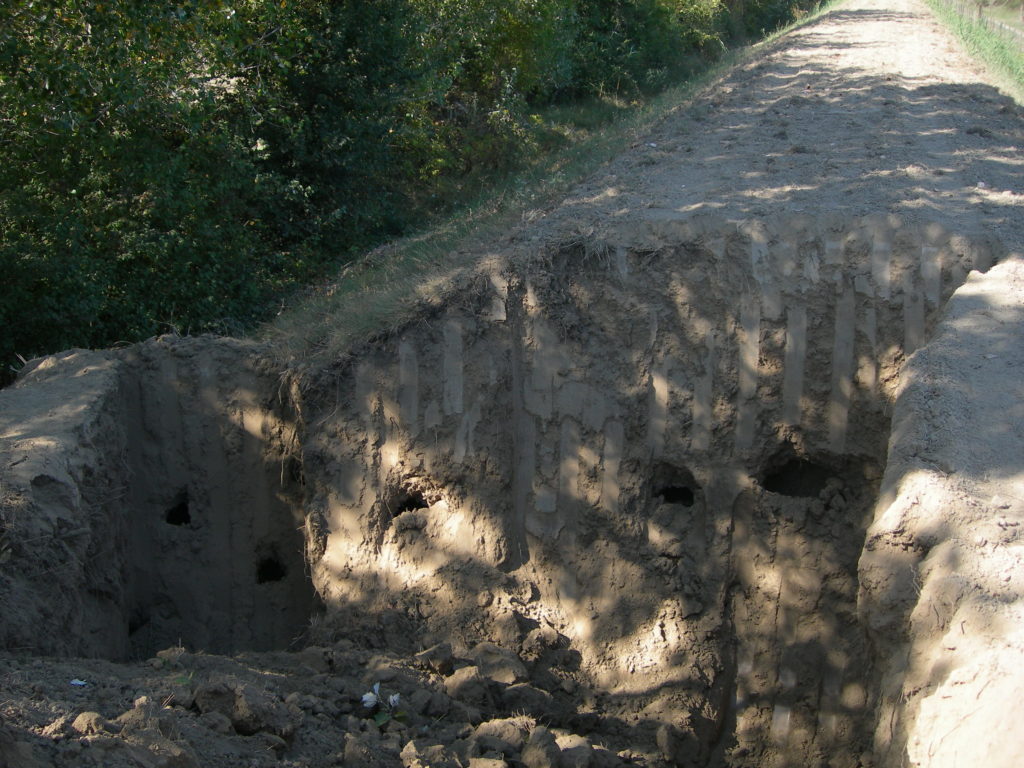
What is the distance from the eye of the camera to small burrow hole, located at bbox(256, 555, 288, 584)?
22.9 ft

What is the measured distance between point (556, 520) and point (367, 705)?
1997 mm

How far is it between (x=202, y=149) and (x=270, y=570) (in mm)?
4761

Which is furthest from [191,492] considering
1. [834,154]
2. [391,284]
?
[834,154]

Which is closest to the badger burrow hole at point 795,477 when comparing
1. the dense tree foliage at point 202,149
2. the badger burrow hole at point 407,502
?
the badger burrow hole at point 407,502

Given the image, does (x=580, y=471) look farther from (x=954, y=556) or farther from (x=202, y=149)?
Result: (x=202, y=149)

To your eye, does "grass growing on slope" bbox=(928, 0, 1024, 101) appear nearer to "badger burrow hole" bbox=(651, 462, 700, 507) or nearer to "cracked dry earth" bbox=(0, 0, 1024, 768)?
"cracked dry earth" bbox=(0, 0, 1024, 768)

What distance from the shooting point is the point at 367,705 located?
5.09 meters

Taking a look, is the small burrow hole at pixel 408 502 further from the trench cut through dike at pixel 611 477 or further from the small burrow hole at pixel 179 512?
the small burrow hole at pixel 179 512

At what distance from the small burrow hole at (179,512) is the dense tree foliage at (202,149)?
2331 mm

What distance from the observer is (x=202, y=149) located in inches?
379

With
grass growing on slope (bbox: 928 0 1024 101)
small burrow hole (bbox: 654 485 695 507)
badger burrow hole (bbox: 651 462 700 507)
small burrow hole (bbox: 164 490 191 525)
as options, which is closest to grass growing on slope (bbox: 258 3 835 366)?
small burrow hole (bbox: 164 490 191 525)

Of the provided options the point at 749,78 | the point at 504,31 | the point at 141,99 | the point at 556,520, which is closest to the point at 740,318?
the point at 556,520

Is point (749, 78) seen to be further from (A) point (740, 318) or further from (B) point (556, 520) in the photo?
(B) point (556, 520)

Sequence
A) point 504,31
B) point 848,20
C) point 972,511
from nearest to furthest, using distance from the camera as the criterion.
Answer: point 972,511 < point 504,31 < point 848,20
